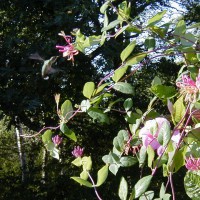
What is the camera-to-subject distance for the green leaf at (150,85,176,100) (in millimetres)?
551

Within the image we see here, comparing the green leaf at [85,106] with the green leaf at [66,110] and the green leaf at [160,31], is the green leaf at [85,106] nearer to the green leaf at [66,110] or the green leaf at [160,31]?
the green leaf at [66,110]

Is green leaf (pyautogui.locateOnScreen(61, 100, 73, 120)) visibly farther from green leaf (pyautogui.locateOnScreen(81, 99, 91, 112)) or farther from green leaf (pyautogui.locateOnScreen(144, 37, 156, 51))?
green leaf (pyautogui.locateOnScreen(144, 37, 156, 51))

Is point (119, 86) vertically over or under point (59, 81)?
over

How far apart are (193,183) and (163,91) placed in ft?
0.46

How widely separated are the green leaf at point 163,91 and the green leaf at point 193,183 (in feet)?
0.41

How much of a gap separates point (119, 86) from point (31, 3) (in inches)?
127

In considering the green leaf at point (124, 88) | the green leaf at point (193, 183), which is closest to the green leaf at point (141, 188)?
the green leaf at point (193, 183)

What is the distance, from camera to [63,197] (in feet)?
13.8

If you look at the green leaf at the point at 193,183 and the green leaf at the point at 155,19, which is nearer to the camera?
the green leaf at the point at 193,183

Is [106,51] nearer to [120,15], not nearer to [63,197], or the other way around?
[63,197]

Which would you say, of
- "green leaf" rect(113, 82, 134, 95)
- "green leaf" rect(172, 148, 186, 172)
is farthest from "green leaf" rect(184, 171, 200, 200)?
"green leaf" rect(113, 82, 134, 95)

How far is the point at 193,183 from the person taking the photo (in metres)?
0.46

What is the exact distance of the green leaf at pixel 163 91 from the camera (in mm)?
551

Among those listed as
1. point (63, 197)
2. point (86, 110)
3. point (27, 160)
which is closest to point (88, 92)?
point (86, 110)
